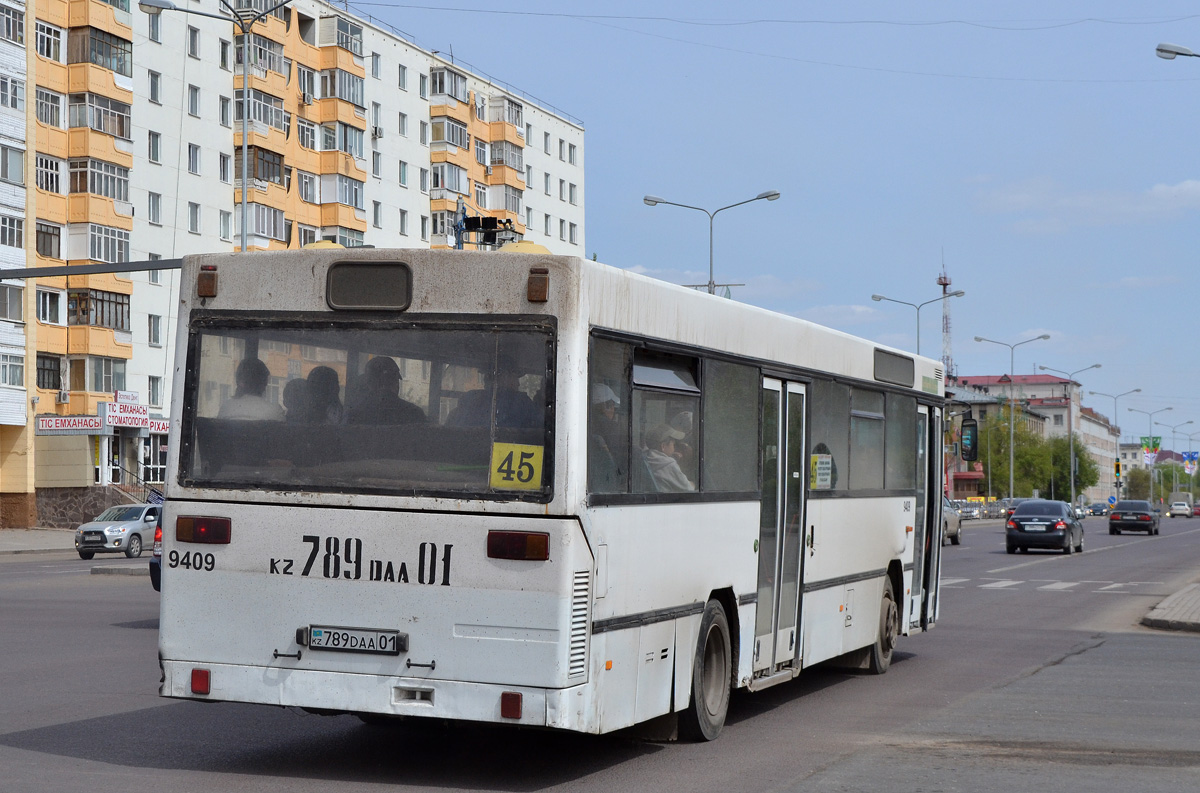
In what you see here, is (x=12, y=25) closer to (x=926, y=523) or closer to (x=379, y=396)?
(x=926, y=523)

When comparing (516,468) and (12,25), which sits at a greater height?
(12,25)

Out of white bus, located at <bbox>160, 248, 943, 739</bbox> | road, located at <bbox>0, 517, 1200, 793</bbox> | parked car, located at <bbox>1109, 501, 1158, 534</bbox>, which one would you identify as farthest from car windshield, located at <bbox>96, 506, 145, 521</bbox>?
parked car, located at <bbox>1109, 501, 1158, 534</bbox>

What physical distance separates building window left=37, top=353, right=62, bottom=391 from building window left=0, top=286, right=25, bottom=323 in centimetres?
198

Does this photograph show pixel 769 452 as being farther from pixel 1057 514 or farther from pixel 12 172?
pixel 12 172

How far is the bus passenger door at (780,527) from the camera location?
33.9 feet

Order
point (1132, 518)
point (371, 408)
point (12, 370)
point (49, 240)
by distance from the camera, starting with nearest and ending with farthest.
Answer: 1. point (371, 408)
2. point (12, 370)
3. point (49, 240)
4. point (1132, 518)

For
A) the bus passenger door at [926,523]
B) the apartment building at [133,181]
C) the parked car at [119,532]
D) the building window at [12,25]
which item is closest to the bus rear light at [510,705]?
the bus passenger door at [926,523]

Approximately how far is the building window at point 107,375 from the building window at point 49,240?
417 centimetres

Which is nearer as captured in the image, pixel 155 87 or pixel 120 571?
pixel 120 571

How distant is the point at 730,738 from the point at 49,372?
169 ft

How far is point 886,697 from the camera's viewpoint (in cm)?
1205

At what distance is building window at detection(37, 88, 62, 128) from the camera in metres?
56.1

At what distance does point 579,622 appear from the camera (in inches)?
302

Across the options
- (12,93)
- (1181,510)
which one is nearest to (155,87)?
(12,93)
